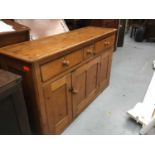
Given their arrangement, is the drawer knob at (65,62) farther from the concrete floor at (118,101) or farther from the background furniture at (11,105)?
the concrete floor at (118,101)

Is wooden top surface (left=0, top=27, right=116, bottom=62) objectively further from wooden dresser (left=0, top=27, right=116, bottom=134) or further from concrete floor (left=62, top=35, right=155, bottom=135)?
concrete floor (left=62, top=35, right=155, bottom=135)

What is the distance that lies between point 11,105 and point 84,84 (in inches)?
35.4

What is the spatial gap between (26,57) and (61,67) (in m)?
0.30

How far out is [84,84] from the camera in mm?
1646

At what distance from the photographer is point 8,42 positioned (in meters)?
1.31

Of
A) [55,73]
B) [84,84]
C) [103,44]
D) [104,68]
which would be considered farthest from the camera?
[104,68]

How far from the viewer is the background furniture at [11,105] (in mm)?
827

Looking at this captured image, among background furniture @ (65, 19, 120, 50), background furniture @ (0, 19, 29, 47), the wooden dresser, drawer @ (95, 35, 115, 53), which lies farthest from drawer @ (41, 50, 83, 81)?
background furniture @ (65, 19, 120, 50)

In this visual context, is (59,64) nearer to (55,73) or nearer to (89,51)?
(55,73)

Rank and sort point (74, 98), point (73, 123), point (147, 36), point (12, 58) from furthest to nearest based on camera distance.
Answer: point (147, 36) < point (73, 123) < point (74, 98) < point (12, 58)

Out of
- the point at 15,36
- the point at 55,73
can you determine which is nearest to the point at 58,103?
the point at 55,73
